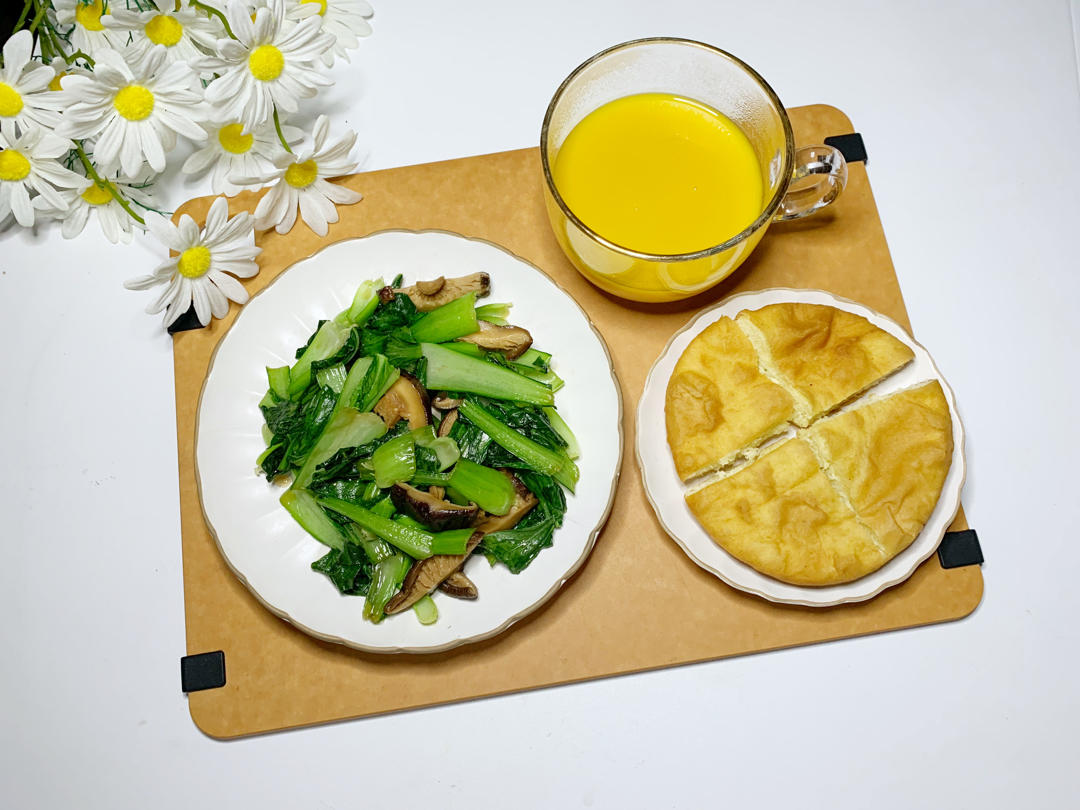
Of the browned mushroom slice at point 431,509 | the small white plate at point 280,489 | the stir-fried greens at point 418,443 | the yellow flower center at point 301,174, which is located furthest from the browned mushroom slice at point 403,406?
the yellow flower center at point 301,174

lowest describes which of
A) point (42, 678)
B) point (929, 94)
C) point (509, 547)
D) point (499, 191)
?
point (42, 678)

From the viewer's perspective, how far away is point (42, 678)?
2750 mm

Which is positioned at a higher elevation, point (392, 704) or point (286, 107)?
point (286, 107)

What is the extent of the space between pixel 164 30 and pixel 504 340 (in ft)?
4.80

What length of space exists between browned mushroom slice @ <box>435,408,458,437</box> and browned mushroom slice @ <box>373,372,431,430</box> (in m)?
0.05

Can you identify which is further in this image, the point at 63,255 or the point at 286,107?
the point at 63,255

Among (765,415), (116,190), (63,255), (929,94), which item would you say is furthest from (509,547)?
(929,94)

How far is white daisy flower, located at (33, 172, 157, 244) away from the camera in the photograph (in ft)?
9.57

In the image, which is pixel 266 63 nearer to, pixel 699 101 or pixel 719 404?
pixel 699 101

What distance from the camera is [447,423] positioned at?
2619mm

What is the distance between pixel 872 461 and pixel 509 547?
1.14 m

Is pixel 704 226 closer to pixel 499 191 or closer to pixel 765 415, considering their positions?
pixel 765 415

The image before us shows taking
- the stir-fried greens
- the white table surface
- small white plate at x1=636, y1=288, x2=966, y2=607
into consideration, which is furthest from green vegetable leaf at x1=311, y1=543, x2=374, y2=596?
small white plate at x1=636, y1=288, x2=966, y2=607

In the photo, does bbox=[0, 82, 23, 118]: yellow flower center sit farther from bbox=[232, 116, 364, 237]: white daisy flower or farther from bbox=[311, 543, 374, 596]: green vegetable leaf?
bbox=[311, 543, 374, 596]: green vegetable leaf
